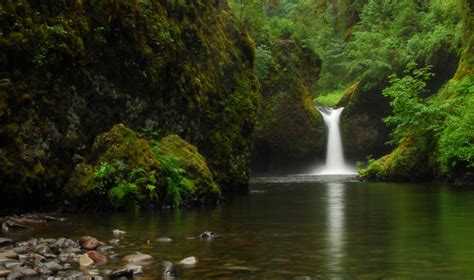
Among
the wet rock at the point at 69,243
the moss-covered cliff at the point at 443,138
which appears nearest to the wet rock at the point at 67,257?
the wet rock at the point at 69,243

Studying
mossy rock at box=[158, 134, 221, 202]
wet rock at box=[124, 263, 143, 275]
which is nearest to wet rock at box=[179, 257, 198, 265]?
wet rock at box=[124, 263, 143, 275]

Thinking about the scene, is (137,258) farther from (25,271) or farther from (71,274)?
(25,271)

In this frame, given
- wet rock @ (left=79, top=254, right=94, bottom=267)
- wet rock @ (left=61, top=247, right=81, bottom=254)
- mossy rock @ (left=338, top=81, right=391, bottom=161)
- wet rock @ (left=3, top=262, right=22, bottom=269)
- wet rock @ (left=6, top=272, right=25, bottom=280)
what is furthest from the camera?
mossy rock @ (left=338, top=81, right=391, bottom=161)

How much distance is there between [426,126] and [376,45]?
21.4 meters

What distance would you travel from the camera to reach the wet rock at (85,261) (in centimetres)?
765

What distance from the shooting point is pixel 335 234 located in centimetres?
1044

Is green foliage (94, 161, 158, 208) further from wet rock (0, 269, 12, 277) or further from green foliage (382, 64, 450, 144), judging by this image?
green foliage (382, 64, 450, 144)

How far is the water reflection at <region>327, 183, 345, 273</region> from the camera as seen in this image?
771 cm

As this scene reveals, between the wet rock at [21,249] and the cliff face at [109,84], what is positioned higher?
the cliff face at [109,84]

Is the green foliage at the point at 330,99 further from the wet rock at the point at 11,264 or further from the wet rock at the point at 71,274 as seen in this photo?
the wet rock at the point at 71,274

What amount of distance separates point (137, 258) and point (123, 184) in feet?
23.3

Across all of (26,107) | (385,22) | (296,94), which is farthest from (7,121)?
(385,22)

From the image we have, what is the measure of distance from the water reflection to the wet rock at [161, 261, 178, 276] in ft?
6.33

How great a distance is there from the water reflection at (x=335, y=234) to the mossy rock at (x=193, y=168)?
3.60 meters
